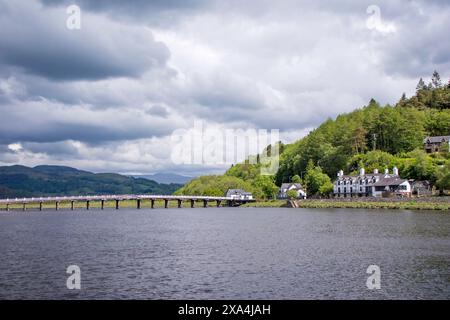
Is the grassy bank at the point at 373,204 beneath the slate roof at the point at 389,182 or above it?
beneath

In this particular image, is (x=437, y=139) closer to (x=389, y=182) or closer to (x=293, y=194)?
(x=389, y=182)

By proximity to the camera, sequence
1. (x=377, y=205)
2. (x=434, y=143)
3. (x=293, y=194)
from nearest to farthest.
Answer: (x=377, y=205) → (x=434, y=143) → (x=293, y=194)

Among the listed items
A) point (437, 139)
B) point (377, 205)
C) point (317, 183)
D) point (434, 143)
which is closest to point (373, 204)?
point (377, 205)

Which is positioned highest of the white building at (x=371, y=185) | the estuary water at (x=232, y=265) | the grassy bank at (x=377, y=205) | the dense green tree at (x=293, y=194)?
the white building at (x=371, y=185)

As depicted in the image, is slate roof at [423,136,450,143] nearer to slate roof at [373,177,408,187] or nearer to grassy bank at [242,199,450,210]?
slate roof at [373,177,408,187]

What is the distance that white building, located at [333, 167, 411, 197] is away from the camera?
149 metres

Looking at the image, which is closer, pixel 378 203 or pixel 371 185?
pixel 378 203

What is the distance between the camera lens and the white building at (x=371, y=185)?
489ft

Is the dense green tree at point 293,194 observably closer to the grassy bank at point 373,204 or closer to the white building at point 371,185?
the grassy bank at point 373,204

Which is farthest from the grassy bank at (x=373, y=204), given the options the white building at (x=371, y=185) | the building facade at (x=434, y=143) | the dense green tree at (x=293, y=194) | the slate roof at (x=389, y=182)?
the building facade at (x=434, y=143)

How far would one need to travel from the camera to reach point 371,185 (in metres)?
163
